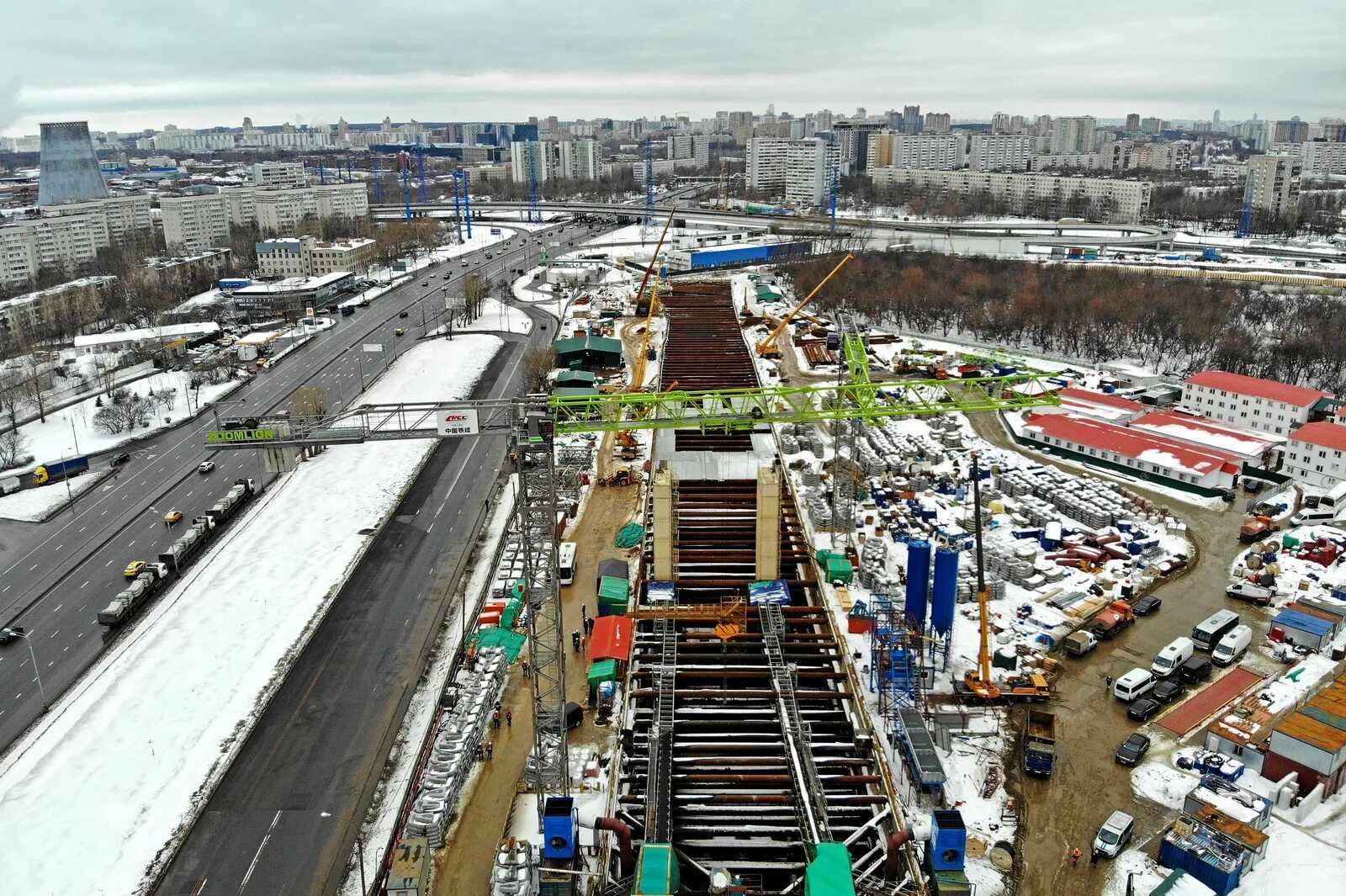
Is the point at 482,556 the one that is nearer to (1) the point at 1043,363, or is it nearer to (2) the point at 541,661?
(2) the point at 541,661

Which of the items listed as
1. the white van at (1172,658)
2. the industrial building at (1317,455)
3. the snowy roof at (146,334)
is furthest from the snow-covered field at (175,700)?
the industrial building at (1317,455)

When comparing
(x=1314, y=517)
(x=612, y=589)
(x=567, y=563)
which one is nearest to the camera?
(x=612, y=589)

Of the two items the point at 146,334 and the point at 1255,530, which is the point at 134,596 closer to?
the point at 1255,530

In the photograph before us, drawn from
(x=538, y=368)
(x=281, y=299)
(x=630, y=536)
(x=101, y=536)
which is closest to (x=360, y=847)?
(x=630, y=536)

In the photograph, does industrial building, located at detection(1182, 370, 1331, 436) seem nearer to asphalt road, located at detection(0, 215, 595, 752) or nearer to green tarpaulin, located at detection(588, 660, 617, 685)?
green tarpaulin, located at detection(588, 660, 617, 685)

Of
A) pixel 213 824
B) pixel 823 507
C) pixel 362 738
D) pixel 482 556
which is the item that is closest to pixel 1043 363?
pixel 823 507

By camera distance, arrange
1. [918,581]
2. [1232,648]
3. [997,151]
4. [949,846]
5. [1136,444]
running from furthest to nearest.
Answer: [997,151]
[1136,444]
[918,581]
[1232,648]
[949,846]

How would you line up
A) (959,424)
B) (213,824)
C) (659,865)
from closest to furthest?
(659,865) < (213,824) < (959,424)
